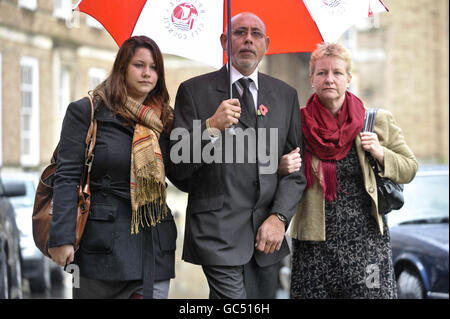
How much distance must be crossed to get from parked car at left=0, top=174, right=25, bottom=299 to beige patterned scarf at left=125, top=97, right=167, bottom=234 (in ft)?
8.33

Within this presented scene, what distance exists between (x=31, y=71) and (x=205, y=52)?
61.7ft

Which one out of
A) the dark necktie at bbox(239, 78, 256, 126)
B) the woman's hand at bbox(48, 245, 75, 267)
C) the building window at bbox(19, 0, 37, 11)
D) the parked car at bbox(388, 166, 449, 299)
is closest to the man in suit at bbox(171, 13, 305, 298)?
the dark necktie at bbox(239, 78, 256, 126)

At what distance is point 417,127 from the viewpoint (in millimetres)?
28875

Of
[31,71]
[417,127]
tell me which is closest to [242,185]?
[31,71]

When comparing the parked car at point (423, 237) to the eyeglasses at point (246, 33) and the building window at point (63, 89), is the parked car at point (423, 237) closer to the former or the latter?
the eyeglasses at point (246, 33)

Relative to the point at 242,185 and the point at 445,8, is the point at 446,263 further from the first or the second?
the point at 445,8

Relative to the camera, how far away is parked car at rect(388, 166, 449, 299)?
7277 mm

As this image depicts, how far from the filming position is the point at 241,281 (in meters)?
4.10

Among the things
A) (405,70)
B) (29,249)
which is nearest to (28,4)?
(405,70)

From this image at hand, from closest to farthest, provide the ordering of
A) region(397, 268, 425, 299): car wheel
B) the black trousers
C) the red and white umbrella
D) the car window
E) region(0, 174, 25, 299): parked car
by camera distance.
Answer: the black trousers < the red and white umbrella < region(0, 174, 25, 299): parked car < region(397, 268, 425, 299): car wheel < the car window

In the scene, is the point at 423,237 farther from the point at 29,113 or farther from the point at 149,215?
the point at 29,113

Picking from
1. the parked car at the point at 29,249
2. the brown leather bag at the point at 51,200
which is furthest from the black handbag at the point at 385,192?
the parked car at the point at 29,249

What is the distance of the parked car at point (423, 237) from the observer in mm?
7277

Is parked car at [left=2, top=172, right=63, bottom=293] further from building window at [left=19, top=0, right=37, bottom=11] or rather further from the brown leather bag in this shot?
building window at [left=19, top=0, right=37, bottom=11]
